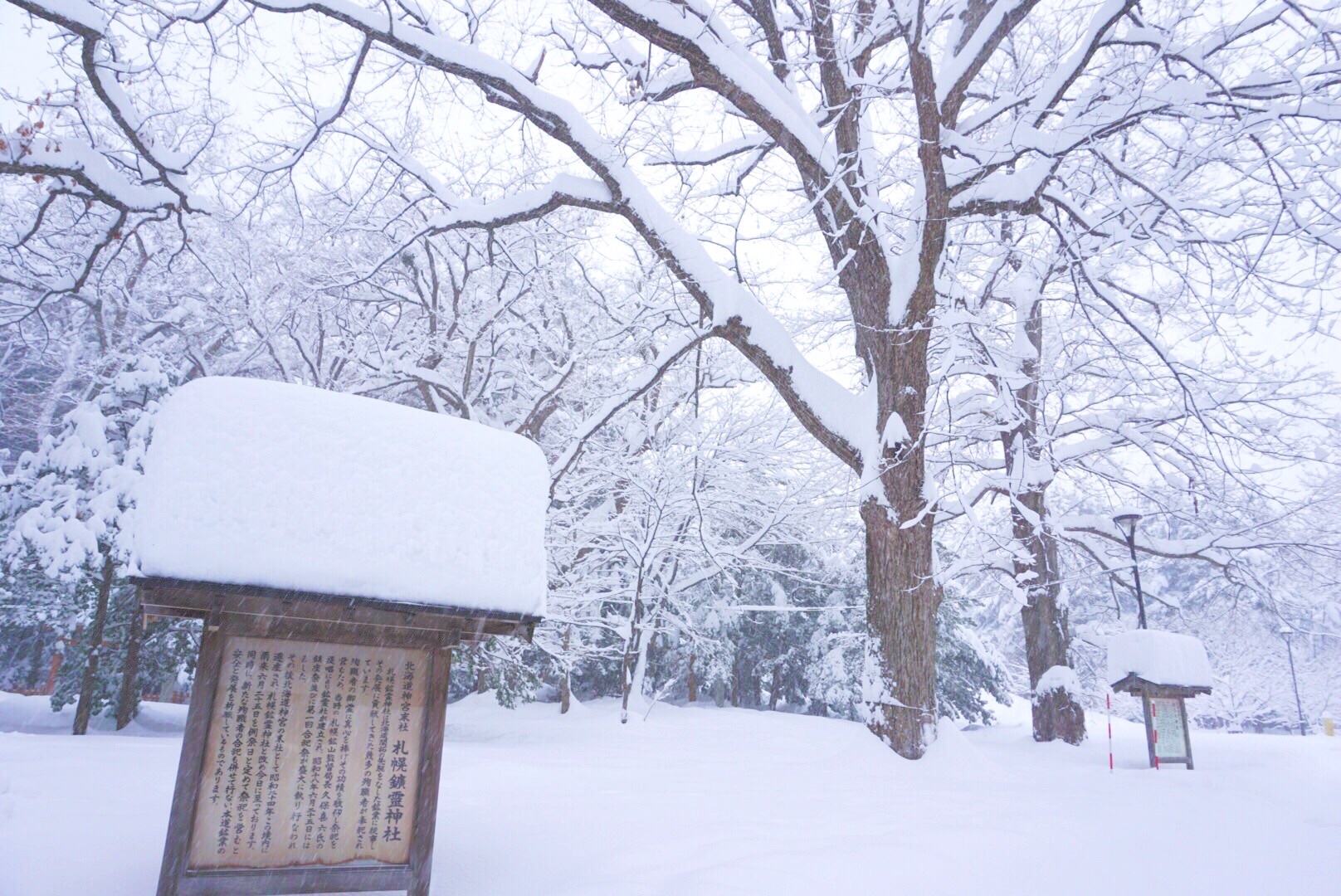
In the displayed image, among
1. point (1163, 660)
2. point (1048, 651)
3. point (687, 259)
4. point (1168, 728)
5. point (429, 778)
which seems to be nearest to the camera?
point (429, 778)

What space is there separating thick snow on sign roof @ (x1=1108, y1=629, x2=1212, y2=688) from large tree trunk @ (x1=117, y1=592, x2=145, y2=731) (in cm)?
1449

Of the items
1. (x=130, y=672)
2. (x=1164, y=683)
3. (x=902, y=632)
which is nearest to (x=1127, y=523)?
(x=1164, y=683)

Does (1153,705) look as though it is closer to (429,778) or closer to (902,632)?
(902,632)

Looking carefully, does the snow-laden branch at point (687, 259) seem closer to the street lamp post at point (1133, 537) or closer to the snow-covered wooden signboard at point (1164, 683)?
the snow-covered wooden signboard at point (1164, 683)

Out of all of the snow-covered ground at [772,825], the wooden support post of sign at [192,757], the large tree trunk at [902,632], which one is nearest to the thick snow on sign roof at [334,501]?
the wooden support post of sign at [192,757]

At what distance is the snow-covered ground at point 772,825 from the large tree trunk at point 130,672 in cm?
261

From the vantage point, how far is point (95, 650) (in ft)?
33.8

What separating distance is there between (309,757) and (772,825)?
2715 millimetres

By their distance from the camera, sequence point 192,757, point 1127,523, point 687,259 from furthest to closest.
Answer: point 1127,523
point 687,259
point 192,757

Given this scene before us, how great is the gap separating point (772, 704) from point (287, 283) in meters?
18.8

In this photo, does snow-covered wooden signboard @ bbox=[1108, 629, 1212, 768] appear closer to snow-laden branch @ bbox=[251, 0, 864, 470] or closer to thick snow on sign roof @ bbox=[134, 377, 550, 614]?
snow-laden branch @ bbox=[251, 0, 864, 470]

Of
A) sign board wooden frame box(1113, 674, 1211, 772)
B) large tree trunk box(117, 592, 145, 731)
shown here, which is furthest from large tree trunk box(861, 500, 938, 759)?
large tree trunk box(117, 592, 145, 731)

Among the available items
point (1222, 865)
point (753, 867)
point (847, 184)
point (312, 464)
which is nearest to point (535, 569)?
point (312, 464)

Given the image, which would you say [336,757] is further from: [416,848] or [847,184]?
[847,184]
